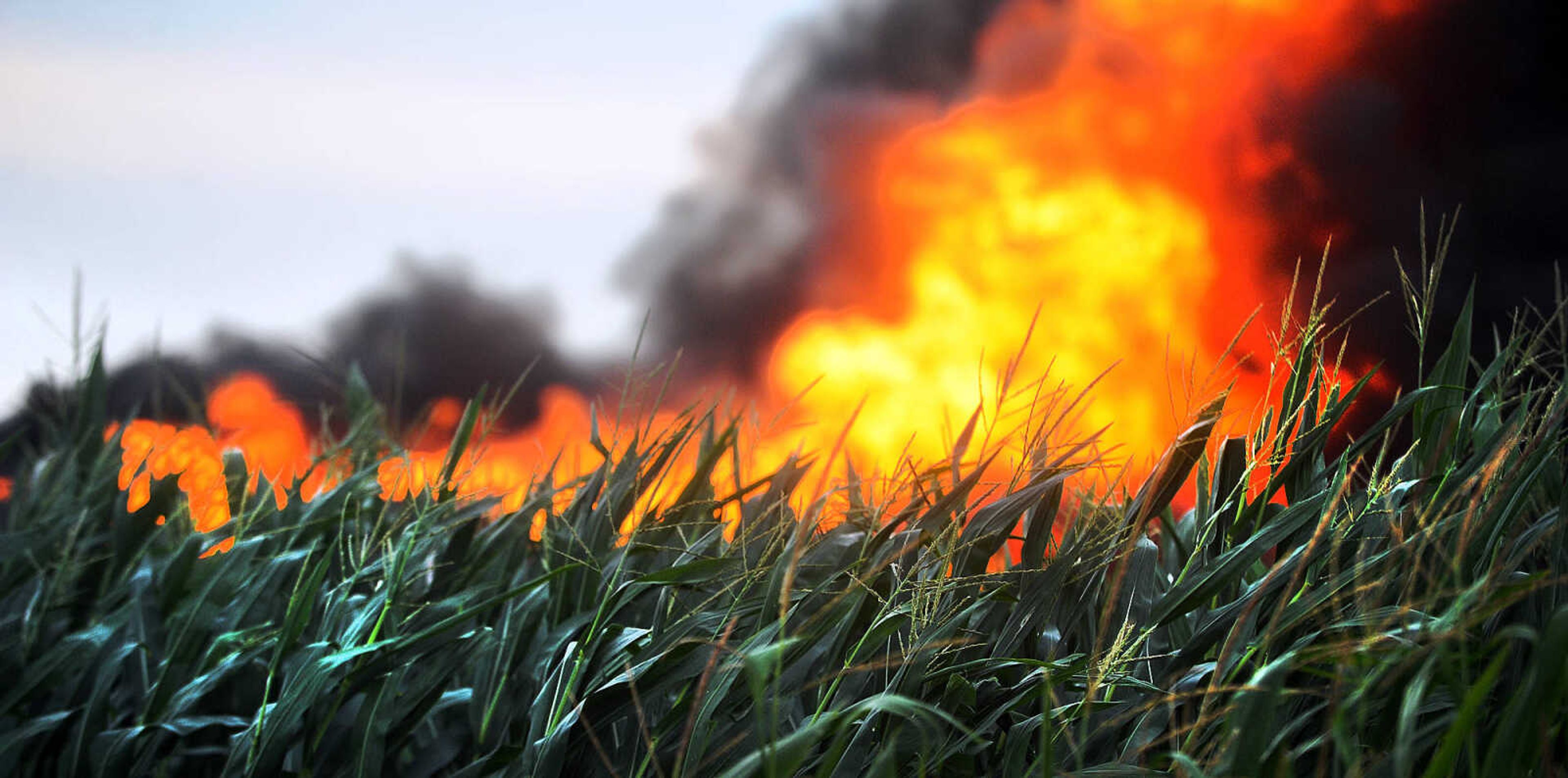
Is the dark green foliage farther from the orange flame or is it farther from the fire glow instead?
the orange flame

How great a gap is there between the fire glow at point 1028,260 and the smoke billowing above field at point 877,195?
3 centimetres

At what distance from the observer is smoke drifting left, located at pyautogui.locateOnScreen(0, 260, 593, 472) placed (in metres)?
3.44

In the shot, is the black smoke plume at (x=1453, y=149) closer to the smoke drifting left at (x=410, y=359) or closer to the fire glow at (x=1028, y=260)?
the fire glow at (x=1028, y=260)

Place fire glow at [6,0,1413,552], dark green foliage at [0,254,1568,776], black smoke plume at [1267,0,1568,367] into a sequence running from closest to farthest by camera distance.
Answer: dark green foliage at [0,254,1568,776] < fire glow at [6,0,1413,552] < black smoke plume at [1267,0,1568,367]

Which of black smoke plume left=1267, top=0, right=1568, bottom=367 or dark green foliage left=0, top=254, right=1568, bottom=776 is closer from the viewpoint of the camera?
dark green foliage left=0, top=254, right=1568, bottom=776

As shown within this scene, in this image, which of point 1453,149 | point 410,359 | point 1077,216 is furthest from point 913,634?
point 410,359

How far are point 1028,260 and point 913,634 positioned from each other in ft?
8.08

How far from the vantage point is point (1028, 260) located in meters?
3.11

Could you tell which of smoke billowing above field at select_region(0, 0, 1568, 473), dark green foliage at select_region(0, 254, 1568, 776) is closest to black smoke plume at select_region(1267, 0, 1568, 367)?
smoke billowing above field at select_region(0, 0, 1568, 473)

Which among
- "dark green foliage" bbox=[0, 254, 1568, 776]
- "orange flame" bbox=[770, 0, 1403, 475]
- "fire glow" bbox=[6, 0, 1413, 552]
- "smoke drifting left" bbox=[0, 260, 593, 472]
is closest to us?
"dark green foliage" bbox=[0, 254, 1568, 776]

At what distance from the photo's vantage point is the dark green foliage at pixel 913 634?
75 centimetres

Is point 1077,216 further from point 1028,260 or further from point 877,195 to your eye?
point 877,195

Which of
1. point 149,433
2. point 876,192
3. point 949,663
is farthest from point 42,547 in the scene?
point 876,192

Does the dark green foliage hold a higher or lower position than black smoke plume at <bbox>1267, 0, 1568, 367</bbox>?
lower
